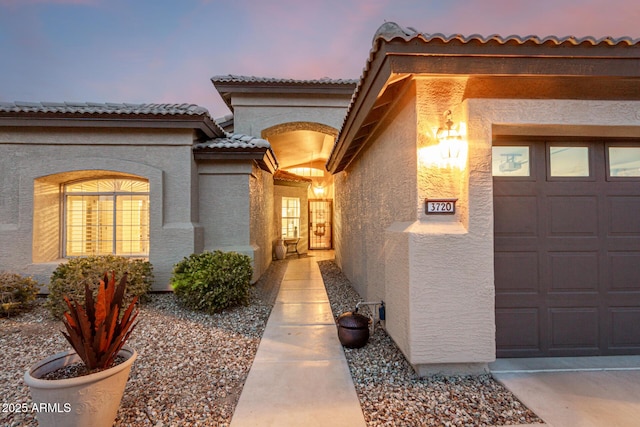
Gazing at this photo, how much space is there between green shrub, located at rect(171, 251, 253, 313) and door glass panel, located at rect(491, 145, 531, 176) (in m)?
5.26

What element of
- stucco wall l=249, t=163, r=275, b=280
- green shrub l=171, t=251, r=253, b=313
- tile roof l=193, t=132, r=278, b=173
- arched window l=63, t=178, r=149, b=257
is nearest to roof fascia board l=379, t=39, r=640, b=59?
green shrub l=171, t=251, r=253, b=313

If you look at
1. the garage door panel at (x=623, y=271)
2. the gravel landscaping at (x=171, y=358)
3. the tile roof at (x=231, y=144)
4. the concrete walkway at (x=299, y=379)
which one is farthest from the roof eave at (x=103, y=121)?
the garage door panel at (x=623, y=271)

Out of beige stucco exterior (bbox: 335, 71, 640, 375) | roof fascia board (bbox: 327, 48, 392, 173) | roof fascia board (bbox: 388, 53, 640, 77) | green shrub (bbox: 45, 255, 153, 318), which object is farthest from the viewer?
green shrub (bbox: 45, 255, 153, 318)

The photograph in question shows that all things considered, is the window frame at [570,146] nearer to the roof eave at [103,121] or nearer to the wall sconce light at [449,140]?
the wall sconce light at [449,140]

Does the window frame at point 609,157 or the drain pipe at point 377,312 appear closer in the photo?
the window frame at point 609,157

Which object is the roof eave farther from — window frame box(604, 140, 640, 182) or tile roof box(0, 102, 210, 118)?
window frame box(604, 140, 640, 182)

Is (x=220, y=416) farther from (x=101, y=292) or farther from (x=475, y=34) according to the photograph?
(x=475, y=34)

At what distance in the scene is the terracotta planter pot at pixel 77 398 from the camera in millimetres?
2402

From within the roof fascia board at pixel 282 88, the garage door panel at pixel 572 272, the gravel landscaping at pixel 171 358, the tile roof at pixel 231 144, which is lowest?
the gravel landscaping at pixel 171 358

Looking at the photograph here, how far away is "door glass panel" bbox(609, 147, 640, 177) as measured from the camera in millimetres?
3963

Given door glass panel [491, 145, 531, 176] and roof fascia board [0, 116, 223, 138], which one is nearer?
door glass panel [491, 145, 531, 176]

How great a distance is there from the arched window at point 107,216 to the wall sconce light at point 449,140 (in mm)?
7909

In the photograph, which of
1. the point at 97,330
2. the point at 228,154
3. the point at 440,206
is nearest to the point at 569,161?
the point at 440,206

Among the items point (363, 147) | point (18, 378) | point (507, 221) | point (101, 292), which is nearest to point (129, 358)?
point (101, 292)
